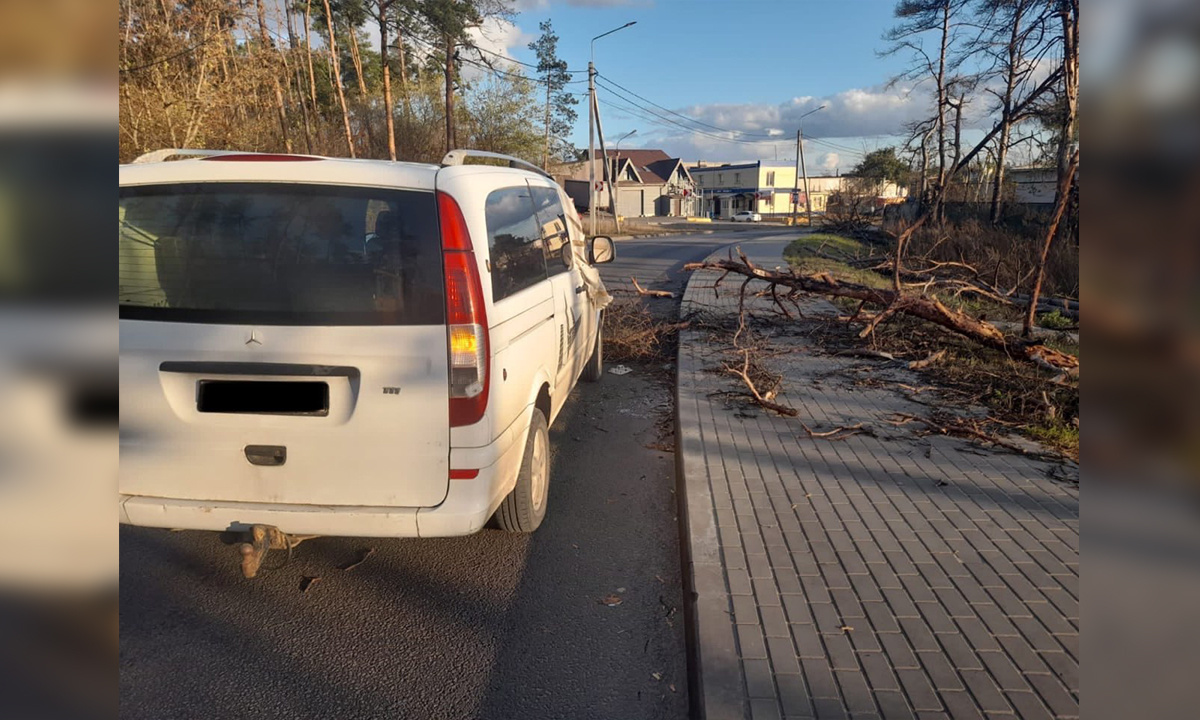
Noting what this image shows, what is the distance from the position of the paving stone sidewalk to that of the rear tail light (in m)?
1.38

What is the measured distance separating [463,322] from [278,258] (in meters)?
0.84

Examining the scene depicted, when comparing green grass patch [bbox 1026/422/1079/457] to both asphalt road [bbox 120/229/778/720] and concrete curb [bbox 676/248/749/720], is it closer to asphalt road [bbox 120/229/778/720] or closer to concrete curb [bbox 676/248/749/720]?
concrete curb [bbox 676/248/749/720]

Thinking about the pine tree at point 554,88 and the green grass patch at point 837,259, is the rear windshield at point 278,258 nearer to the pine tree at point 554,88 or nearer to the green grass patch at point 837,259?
the green grass patch at point 837,259

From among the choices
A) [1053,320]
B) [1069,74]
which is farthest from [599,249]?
[1053,320]

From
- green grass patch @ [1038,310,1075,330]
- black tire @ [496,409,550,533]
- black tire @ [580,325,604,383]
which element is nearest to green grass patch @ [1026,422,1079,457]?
black tire @ [496,409,550,533]

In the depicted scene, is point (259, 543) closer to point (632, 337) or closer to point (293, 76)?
point (632, 337)

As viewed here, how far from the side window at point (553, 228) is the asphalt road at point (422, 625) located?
1.71 metres

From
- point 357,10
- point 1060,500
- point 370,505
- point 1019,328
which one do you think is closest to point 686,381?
point 1060,500

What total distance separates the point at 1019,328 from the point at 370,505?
9.65 m

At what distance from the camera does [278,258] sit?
10.5 ft

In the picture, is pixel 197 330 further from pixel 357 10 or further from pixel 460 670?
pixel 357 10

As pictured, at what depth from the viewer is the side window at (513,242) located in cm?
370

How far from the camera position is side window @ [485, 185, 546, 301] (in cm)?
370

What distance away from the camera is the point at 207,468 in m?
3.21
